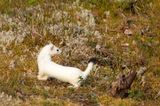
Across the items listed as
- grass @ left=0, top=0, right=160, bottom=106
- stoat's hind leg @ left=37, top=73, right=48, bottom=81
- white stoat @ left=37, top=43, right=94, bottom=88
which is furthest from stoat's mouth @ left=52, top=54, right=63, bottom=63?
stoat's hind leg @ left=37, top=73, right=48, bottom=81

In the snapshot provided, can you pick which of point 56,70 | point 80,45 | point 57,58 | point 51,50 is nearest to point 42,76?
point 56,70

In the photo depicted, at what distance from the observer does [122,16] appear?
14859 millimetres

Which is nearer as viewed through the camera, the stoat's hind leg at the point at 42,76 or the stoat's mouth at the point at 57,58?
the stoat's hind leg at the point at 42,76

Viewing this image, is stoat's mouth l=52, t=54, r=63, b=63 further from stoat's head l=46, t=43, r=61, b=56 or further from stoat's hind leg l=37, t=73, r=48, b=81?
stoat's hind leg l=37, t=73, r=48, b=81

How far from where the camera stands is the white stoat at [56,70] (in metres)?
11.4

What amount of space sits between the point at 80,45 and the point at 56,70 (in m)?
1.95

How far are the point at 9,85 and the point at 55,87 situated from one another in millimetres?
899

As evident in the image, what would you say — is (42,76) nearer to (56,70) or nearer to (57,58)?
(56,70)

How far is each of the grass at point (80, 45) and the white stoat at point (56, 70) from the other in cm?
15

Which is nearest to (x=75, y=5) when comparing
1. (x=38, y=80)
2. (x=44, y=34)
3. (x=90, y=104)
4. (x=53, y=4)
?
(x=53, y=4)

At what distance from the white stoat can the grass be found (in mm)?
152

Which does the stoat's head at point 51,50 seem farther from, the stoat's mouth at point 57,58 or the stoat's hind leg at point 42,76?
the stoat's mouth at point 57,58

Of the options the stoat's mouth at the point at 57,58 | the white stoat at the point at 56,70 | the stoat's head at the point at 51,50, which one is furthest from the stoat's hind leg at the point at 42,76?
the stoat's mouth at the point at 57,58

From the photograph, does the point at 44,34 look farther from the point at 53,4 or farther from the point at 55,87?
the point at 55,87
